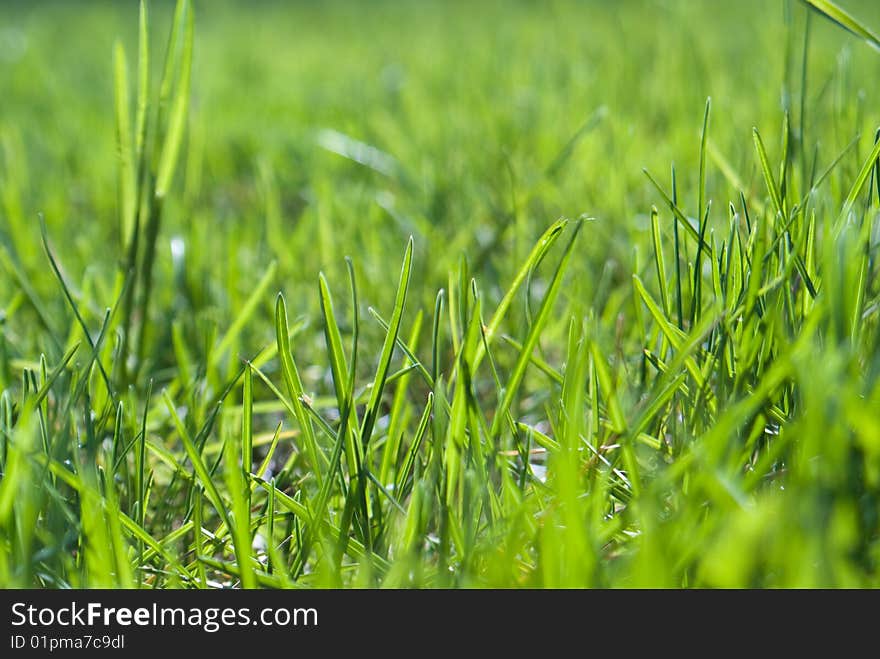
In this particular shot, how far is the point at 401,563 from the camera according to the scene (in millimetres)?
502

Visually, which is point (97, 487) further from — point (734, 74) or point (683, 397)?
point (734, 74)

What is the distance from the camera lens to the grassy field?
506mm

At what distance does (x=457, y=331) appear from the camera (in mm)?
740

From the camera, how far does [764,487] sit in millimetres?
579

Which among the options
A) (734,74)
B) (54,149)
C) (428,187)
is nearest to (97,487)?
(428,187)

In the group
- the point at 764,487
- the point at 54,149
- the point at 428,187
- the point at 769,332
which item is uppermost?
the point at 54,149

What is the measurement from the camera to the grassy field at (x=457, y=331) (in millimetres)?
506

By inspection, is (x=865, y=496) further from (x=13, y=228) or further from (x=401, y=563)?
(x=13, y=228)
